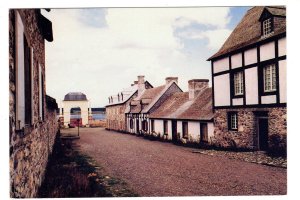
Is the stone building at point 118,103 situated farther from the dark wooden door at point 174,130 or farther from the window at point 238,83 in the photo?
the window at point 238,83

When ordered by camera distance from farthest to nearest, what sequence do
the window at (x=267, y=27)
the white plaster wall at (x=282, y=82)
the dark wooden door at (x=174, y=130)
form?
the dark wooden door at (x=174, y=130) < the window at (x=267, y=27) < the white plaster wall at (x=282, y=82)

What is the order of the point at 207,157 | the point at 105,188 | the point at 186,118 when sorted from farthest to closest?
1. the point at 186,118
2. the point at 207,157
3. the point at 105,188

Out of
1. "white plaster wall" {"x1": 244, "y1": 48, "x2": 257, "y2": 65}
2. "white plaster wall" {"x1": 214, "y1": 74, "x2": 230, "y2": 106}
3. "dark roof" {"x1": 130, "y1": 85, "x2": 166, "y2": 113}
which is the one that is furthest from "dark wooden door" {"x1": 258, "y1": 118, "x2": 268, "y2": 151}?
"dark roof" {"x1": 130, "y1": 85, "x2": 166, "y2": 113}

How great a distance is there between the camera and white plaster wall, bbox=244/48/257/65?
9.67 m

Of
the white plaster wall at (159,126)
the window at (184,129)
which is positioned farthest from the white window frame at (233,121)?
the white plaster wall at (159,126)

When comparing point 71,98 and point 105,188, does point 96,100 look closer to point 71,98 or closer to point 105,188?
point 71,98

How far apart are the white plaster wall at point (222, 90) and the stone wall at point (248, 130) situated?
0.37 m

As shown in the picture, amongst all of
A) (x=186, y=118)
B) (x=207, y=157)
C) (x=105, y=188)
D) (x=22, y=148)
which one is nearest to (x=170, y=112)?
(x=186, y=118)

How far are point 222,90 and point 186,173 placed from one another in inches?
172

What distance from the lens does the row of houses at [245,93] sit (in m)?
7.81

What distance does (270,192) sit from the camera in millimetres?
6512

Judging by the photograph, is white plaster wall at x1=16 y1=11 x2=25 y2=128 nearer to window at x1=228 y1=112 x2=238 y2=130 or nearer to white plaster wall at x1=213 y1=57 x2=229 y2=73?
white plaster wall at x1=213 y1=57 x2=229 y2=73

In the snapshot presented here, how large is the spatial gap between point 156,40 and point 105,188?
401cm

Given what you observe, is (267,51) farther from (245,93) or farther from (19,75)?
(19,75)
